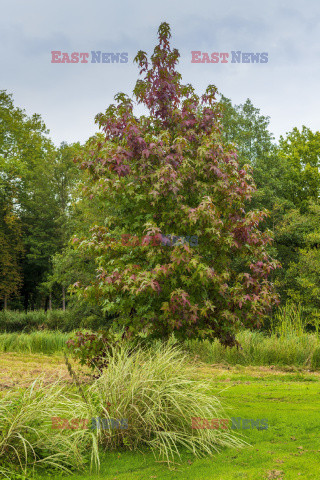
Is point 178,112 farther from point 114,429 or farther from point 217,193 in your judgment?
point 114,429

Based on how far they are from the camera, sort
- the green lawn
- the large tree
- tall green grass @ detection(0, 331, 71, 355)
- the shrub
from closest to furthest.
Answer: the green lawn < the large tree < the shrub < tall green grass @ detection(0, 331, 71, 355)

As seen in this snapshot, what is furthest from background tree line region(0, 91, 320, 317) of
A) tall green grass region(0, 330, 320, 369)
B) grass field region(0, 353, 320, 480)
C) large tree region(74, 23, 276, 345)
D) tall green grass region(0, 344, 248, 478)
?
tall green grass region(0, 344, 248, 478)

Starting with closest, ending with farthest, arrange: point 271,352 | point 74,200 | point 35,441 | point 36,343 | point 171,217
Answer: point 35,441 → point 171,217 → point 271,352 → point 36,343 → point 74,200

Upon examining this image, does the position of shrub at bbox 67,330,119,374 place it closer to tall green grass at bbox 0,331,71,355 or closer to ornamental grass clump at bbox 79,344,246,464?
ornamental grass clump at bbox 79,344,246,464

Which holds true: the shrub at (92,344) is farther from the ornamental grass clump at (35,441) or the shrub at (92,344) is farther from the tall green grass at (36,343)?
the tall green grass at (36,343)

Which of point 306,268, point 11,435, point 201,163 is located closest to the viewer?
point 11,435

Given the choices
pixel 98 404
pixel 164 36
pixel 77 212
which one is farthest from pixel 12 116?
pixel 98 404

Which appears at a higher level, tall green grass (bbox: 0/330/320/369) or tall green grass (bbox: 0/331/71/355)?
tall green grass (bbox: 0/330/320/369)

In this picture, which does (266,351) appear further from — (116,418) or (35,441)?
(35,441)

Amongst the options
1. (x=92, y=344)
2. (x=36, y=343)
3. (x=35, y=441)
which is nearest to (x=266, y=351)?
(x=92, y=344)

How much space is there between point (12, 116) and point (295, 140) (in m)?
19.8

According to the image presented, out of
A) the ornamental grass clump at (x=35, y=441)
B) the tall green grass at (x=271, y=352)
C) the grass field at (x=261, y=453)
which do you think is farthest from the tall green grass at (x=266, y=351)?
the ornamental grass clump at (x=35, y=441)

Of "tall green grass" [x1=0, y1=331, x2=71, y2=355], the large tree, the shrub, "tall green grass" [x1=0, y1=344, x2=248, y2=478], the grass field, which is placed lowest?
"tall green grass" [x1=0, y1=331, x2=71, y2=355]

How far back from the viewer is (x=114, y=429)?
158 inches
